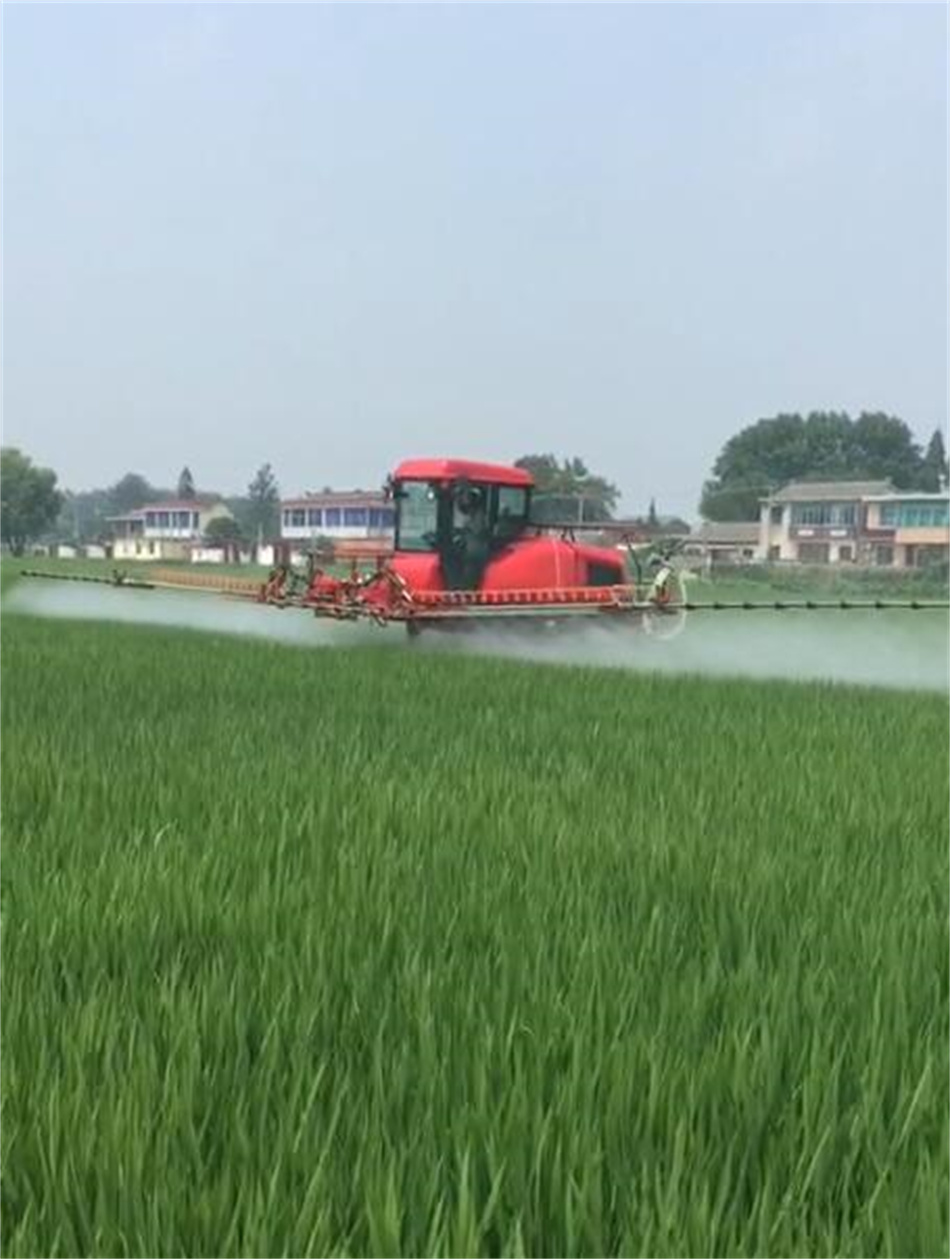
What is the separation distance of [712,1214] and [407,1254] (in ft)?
1.10

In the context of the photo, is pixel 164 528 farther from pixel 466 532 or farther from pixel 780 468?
pixel 466 532

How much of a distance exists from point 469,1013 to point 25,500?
185 ft

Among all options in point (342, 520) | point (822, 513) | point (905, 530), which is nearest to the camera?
point (342, 520)

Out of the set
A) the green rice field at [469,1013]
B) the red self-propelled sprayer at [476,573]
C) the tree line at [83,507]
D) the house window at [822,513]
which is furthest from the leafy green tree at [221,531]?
the green rice field at [469,1013]

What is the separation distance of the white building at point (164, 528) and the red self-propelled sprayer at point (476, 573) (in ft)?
159

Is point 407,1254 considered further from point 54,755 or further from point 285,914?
point 54,755

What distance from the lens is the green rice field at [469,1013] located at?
1496mm

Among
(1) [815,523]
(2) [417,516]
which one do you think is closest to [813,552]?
(1) [815,523]

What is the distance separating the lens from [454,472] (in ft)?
43.5

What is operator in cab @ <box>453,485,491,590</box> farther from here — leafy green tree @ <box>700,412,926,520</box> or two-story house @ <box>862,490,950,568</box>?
leafy green tree @ <box>700,412,926,520</box>

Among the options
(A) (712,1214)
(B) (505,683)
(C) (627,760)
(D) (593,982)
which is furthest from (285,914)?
(B) (505,683)

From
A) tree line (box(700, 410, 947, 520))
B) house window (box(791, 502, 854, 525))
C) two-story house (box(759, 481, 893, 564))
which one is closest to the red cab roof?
two-story house (box(759, 481, 893, 564))

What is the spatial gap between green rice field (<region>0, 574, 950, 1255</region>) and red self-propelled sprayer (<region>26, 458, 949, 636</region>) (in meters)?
8.15

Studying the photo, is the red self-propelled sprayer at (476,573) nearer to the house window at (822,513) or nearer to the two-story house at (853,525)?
the two-story house at (853,525)
